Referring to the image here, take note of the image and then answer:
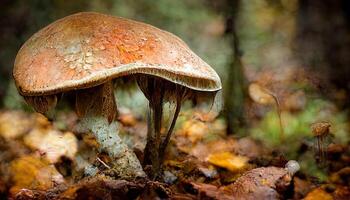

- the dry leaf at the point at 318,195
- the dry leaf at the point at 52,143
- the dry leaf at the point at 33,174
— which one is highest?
the dry leaf at the point at 52,143

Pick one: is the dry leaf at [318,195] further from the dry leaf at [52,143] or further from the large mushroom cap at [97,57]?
the dry leaf at [52,143]

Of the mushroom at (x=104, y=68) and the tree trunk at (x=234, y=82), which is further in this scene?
the tree trunk at (x=234, y=82)

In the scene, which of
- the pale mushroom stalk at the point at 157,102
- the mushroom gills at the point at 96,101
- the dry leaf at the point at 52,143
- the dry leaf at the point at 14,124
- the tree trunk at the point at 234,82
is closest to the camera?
the mushroom gills at the point at 96,101

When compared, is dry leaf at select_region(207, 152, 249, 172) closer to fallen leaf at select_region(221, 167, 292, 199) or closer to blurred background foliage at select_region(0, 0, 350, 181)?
blurred background foliage at select_region(0, 0, 350, 181)

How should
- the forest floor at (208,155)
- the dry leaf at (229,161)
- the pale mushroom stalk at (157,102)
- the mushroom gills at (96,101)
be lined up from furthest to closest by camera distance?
the dry leaf at (229,161)
the pale mushroom stalk at (157,102)
the mushroom gills at (96,101)
the forest floor at (208,155)

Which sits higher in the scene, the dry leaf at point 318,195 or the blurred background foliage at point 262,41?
the blurred background foliage at point 262,41

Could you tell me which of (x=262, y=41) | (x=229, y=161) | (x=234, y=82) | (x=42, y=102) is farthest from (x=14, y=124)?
(x=262, y=41)

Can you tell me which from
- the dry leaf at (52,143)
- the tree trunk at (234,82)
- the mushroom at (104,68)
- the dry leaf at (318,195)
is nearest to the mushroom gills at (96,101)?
the mushroom at (104,68)

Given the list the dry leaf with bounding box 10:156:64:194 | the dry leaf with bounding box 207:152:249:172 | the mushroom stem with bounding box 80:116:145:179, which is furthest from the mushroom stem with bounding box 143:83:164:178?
the dry leaf with bounding box 10:156:64:194
